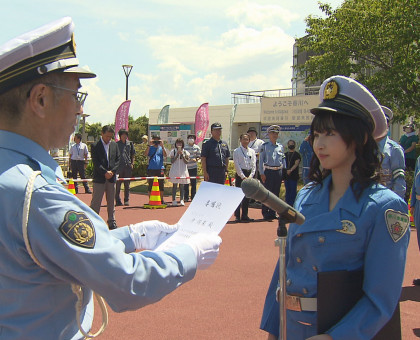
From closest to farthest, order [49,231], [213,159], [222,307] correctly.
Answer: [49,231], [222,307], [213,159]

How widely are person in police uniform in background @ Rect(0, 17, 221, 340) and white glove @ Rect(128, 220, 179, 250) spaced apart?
518 mm

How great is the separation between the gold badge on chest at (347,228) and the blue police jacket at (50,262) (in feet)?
2.53

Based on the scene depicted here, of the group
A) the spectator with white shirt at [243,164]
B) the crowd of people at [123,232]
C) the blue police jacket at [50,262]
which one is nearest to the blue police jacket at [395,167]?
the spectator with white shirt at [243,164]

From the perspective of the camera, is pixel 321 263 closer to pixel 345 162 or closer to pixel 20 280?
pixel 345 162

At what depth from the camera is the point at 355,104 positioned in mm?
2041

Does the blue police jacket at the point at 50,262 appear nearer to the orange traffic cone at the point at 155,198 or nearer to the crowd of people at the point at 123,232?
the crowd of people at the point at 123,232

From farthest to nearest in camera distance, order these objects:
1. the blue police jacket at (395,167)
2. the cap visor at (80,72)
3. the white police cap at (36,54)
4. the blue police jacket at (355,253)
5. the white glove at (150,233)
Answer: the blue police jacket at (395,167), the white glove at (150,233), the blue police jacket at (355,253), the cap visor at (80,72), the white police cap at (36,54)

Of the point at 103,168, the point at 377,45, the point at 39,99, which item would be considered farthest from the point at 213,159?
the point at 39,99

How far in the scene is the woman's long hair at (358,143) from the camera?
2.04 metres

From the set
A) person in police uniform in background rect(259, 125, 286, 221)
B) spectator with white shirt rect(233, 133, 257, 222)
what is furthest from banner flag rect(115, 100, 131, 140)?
person in police uniform in background rect(259, 125, 286, 221)

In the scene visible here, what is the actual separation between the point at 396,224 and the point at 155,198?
40.2 feet

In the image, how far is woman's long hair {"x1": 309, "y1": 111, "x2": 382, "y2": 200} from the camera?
6.71 ft

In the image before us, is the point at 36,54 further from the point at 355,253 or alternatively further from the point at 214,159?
the point at 214,159

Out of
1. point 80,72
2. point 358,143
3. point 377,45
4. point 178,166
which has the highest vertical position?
point 377,45
